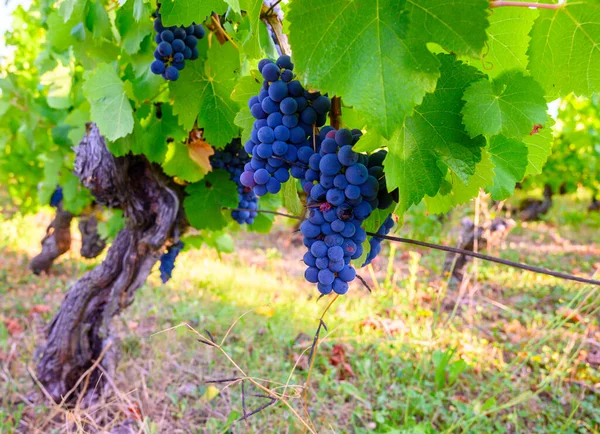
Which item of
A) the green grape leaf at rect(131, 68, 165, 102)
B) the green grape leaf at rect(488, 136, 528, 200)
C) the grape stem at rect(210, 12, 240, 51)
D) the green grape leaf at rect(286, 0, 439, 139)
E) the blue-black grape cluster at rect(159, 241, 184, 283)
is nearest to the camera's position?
the green grape leaf at rect(286, 0, 439, 139)

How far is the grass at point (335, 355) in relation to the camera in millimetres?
2197

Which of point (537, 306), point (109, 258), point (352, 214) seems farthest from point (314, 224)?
point (537, 306)

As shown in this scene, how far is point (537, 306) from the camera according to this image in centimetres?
391

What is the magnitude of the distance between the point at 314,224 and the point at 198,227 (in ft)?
3.97

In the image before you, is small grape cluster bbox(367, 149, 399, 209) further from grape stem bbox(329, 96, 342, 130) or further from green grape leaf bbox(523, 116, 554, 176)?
green grape leaf bbox(523, 116, 554, 176)

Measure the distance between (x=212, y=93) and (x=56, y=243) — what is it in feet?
13.2

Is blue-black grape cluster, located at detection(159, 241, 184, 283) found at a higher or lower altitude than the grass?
higher

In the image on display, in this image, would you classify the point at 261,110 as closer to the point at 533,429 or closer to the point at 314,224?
the point at 314,224

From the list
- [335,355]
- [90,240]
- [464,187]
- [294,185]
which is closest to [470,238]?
[335,355]

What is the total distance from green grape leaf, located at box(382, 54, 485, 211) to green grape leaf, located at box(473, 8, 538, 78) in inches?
3.9

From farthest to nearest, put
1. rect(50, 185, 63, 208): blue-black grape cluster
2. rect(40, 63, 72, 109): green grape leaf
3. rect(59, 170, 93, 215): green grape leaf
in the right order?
1. rect(50, 185, 63, 208): blue-black grape cluster
2. rect(59, 170, 93, 215): green grape leaf
3. rect(40, 63, 72, 109): green grape leaf

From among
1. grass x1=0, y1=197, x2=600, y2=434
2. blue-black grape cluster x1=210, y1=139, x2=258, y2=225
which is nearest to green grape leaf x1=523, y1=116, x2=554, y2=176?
grass x1=0, y1=197, x2=600, y2=434

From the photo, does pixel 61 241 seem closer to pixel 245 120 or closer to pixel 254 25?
pixel 245 120

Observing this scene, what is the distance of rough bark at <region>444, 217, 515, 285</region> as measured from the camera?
4.46 meters
